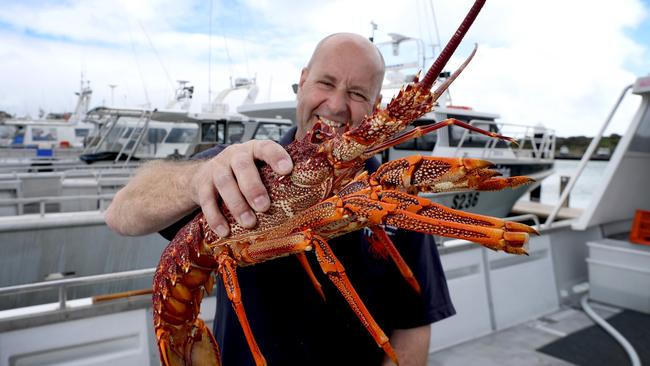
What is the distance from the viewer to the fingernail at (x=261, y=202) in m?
1.47

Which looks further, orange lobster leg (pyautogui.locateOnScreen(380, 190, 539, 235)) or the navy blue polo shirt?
the navy blue polo shirt

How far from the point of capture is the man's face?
2156 mm

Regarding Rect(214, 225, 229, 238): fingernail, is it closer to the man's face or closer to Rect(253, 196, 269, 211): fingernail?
Rect(253, 196, 269, 211): fingernail

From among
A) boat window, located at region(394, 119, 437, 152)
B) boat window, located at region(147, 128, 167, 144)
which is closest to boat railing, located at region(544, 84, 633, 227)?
boat window, located at region(394, 119, 437, 152)

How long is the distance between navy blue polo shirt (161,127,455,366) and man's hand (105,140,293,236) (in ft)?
0.91

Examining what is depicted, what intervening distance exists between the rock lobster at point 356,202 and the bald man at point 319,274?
0.13 m

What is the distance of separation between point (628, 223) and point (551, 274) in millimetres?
1965

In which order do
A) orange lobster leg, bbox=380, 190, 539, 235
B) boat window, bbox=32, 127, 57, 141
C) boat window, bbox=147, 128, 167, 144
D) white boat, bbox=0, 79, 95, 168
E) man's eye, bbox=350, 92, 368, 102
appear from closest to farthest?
1. orange lobster leg, bbox=380, 190, 539, 235
2. man's eye, bbox=350, 92, 368, 102
3. boat window, bbox=147, 128, 167, 144
4. white boat, bbox=0, 79, 95, 168
5. boat window, bbox=32, 127, 57, 141

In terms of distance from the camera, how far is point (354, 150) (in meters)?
1.45

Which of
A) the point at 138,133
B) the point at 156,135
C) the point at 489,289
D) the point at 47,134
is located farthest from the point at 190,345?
the point at 47,134

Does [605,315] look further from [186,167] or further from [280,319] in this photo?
[186,167]

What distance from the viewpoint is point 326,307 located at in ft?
6.62

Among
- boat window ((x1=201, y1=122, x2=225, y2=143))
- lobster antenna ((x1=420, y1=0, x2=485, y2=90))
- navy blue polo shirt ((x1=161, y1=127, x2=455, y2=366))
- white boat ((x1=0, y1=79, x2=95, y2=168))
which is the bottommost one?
white boat ((x1=0, y1=79, x2=95, y2=168))

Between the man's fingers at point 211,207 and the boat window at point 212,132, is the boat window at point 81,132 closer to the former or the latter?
the boat window at point 212,132
